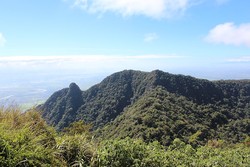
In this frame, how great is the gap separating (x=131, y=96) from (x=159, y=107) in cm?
2215

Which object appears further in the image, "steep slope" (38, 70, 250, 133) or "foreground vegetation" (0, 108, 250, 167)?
"steep slope" (38, 70, 250, 133)

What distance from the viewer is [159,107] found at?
41062mm

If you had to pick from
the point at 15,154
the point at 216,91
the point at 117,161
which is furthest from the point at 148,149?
the point at 216,91

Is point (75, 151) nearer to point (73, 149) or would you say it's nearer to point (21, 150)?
point (73, 149)

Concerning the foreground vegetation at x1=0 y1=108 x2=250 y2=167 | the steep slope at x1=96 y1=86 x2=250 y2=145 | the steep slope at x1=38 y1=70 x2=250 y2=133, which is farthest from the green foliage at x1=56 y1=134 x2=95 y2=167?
the steep slope at x1=38 y1=70 x2=250 y2=133

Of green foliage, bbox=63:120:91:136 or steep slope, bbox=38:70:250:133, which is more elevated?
green foliage, bbox=63:120:91:136

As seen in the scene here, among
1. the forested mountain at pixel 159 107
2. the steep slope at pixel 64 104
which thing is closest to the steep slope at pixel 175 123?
the forested mountain at pixel 159 107

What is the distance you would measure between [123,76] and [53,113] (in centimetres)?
1945

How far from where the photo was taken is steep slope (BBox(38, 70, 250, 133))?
55.9 m

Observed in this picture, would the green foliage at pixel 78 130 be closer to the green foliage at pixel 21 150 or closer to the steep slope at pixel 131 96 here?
the green foliage at pixel 21 150

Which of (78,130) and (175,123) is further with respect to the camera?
(175,123)

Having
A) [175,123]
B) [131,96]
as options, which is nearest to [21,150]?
[175,123]

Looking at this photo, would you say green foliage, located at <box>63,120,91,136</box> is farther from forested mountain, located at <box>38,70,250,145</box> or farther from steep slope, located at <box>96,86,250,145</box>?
forested mountain, located at <box>38,70,250,145</box>

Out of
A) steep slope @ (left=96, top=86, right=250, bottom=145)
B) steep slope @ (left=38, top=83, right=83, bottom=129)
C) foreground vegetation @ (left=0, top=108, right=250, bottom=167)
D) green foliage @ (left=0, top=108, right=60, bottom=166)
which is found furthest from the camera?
steep slope @ (left=38, top=83, right=83, bottom=129)
